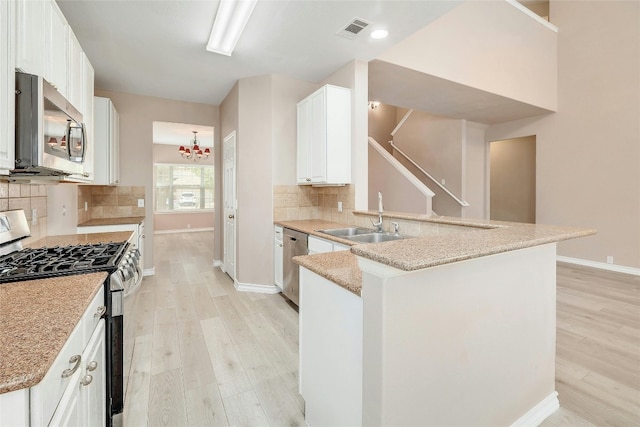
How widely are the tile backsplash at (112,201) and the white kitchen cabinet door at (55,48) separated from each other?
106 inches

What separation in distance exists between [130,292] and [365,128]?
280 centimetres

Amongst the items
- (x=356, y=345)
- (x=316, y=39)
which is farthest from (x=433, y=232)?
(x=316, y=39)

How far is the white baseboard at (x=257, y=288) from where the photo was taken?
12.7 feet

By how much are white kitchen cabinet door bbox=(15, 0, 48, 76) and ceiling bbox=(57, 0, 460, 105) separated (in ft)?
3.22

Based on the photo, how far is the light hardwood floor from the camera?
5.79ft

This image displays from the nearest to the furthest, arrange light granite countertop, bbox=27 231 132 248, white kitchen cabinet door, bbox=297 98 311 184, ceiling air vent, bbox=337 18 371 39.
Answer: light granite countertop, bbox=27 231 132 248, ceiling air vent, bbox=337 18 371 39, white kitchen cabinet door, bbox=297 98 311 184

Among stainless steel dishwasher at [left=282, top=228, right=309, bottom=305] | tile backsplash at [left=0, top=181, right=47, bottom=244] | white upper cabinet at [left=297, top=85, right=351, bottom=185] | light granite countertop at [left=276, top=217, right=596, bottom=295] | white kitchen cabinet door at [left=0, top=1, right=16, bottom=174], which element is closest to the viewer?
light granite countertop at [left=276, top=217, right=596, bottom=295]

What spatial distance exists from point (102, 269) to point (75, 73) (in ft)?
5.48

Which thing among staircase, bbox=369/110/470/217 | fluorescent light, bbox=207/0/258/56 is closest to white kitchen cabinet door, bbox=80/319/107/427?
fluorescent light, bbox=207/0/258/56

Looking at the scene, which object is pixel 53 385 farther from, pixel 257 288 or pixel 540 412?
pixel 257 288

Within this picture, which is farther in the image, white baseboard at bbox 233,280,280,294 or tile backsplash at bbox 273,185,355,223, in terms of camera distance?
white baseboard at bbox 233,280,280,294

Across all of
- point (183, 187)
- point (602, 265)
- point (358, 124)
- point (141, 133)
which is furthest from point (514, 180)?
point (183, 187)

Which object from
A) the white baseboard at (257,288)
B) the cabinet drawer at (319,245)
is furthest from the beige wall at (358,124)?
the white baseboard at (257,288)

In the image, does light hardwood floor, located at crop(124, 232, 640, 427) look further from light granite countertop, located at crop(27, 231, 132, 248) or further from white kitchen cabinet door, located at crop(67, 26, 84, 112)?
white kitchen cabinet door, located at crop(67, 26, 84, 112)
